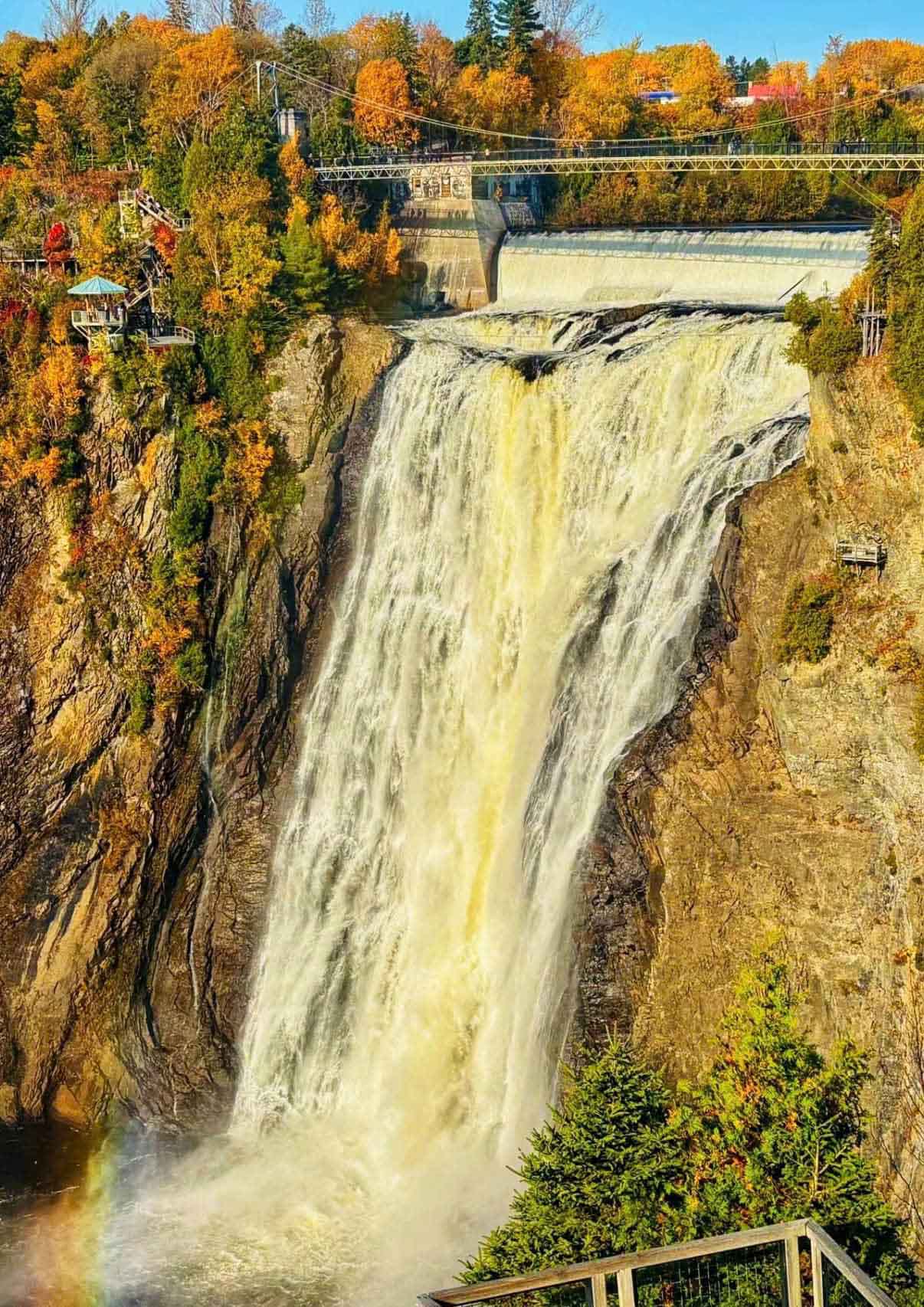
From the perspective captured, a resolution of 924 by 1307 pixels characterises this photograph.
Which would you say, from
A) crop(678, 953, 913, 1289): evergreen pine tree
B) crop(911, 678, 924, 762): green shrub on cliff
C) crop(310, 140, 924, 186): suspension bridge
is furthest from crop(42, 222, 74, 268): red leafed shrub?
crop(678, 953, 913, 1289): evergreen pine tree

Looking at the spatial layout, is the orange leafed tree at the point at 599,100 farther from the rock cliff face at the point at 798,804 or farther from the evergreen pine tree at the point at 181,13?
the rock cliff face at the point at 798,804

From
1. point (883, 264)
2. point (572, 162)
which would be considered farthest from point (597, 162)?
point (883, 264)

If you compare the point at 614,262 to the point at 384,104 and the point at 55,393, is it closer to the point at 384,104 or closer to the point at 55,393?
the point at 384,104

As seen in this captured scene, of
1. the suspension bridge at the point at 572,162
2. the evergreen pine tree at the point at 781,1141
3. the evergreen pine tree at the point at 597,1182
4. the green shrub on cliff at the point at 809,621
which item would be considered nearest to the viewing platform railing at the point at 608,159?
the suspension bridge at the point at 572,162

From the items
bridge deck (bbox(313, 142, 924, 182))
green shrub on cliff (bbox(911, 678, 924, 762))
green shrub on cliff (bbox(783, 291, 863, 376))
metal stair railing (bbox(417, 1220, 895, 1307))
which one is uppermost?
bridge deck (bbox(313, 142, 924, 182))

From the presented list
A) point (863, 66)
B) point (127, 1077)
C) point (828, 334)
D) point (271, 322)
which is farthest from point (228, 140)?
point (863, 66)

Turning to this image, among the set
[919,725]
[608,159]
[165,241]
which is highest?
[608,159]

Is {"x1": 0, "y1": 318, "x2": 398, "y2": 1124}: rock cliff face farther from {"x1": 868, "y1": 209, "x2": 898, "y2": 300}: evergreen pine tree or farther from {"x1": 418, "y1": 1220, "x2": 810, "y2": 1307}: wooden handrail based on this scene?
{"x1": 418, "y1": 1220, "x2": 810, "y2": 1307}: wooden handrail
